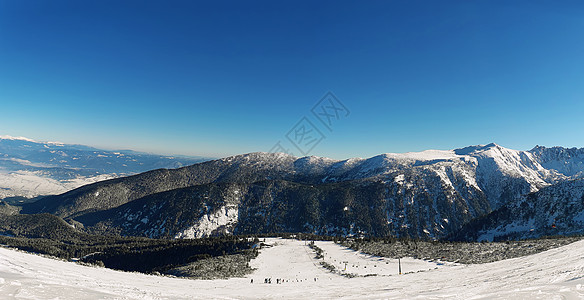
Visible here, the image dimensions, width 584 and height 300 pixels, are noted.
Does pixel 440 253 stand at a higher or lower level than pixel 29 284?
lower

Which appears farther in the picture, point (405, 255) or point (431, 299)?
point (405, 255)

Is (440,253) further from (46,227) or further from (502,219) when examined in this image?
(46,227)

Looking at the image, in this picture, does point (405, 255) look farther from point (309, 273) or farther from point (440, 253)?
point (309, 273)

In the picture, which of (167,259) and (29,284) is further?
(167,259)

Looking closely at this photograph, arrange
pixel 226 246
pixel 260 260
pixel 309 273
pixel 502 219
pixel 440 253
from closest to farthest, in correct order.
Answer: pixel 309 273 < pixel 440 253 < pixel 260 260 < pixel 226 246 < pixel 502 219

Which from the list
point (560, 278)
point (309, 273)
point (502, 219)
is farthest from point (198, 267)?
point (502, 219)

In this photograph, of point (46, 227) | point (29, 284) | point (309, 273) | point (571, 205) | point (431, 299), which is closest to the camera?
point (29, 284)

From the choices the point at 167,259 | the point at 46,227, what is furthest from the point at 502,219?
the point at 46,227

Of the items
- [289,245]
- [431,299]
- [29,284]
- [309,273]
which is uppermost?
[29,284]

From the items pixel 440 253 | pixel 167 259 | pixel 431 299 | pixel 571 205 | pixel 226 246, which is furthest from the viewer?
pixel 571 205
